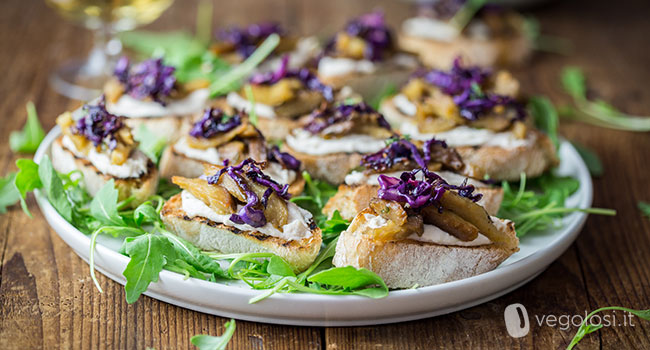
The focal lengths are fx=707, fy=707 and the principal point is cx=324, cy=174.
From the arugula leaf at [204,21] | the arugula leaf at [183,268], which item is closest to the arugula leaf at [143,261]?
the arugula leaf at [183,268]

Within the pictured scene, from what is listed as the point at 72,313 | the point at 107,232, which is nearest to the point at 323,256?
the point at 107,232

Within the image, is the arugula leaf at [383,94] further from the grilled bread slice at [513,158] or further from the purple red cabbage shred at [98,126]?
the purple red cabbage shred at [98,126]

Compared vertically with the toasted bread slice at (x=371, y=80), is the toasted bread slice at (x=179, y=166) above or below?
above

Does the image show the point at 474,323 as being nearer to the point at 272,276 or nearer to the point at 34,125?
the point at 272,276

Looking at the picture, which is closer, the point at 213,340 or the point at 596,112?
the point at 213,340

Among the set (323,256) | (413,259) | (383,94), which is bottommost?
(383,94)

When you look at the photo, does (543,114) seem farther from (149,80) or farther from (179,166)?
(149,80)
